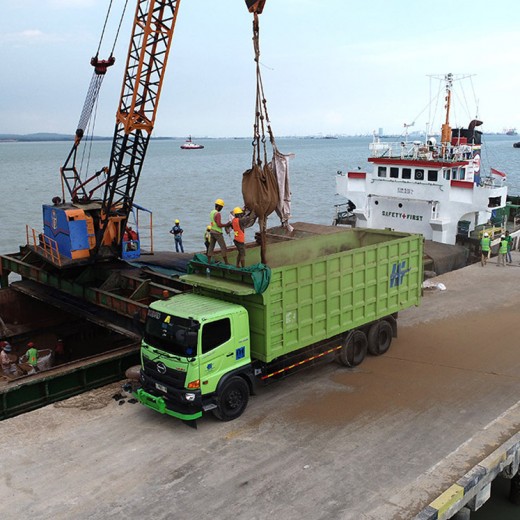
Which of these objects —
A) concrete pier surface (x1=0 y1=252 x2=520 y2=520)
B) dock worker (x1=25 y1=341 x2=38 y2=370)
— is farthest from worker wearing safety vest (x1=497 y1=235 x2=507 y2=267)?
dock worker (x1=25 y1=341 x2=38 y2=370)

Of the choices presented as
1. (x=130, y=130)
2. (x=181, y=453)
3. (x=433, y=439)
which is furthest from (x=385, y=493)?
(x=130, y=130)

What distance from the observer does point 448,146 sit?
2712cm

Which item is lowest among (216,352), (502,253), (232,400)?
(232,400)

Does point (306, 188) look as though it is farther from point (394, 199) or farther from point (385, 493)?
point (385, 493)

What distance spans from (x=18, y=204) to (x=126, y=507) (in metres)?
54.9

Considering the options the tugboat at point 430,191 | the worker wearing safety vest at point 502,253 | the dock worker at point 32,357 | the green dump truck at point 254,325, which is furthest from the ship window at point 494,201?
the dock worker at point 32,357

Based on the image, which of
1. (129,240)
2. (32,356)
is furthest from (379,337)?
(129,240)

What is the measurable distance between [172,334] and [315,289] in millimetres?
3000

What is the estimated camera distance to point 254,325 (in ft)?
34.9

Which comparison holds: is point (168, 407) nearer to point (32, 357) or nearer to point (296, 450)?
point (296, 450)

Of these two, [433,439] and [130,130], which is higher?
[130,130]

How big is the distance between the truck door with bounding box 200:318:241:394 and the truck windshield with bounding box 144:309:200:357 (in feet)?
0.66

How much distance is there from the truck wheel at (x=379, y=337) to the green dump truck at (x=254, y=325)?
1.5 inches

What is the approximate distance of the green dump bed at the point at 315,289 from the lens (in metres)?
10.5
